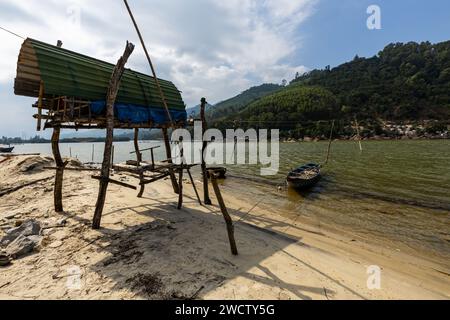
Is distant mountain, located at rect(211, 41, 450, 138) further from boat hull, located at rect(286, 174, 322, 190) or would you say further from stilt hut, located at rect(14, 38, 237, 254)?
stilt hut, located at rect(14, 38, 237, 254)

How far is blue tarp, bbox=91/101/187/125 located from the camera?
9876 millimetres

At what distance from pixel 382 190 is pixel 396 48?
19735 centimetres

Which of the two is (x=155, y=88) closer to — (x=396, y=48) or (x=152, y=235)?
(x=152, y=235)

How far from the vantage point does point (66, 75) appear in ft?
30.0

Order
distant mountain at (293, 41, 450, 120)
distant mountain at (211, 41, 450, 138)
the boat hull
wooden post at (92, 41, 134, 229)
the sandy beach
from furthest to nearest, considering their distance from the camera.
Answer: distant mountain at (293, 41, 450, 120), distant mountain at (211, 41, 450, 138), the boat hull, wooden post at (92, 41, 134, 229), the sandy beach

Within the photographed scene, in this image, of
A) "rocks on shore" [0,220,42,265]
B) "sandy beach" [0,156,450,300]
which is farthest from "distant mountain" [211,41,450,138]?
"rocks on shore" [0,220,42,265]

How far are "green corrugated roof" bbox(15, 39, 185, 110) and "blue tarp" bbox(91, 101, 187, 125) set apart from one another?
0.25 metres

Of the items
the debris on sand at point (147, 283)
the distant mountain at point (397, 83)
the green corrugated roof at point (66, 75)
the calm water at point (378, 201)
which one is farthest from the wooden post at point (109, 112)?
the distant mountain at point (397, 83)

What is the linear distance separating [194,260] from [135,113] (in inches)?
274

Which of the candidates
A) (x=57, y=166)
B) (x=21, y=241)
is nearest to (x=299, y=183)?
(x=57, y=166)

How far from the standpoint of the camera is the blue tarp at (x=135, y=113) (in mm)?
9876

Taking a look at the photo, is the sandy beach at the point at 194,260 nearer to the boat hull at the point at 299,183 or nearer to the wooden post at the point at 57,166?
the wooden post at the point at 57,166

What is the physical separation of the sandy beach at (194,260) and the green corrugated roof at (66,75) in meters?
5.01

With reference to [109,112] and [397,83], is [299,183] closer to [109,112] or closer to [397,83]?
[109,112]
